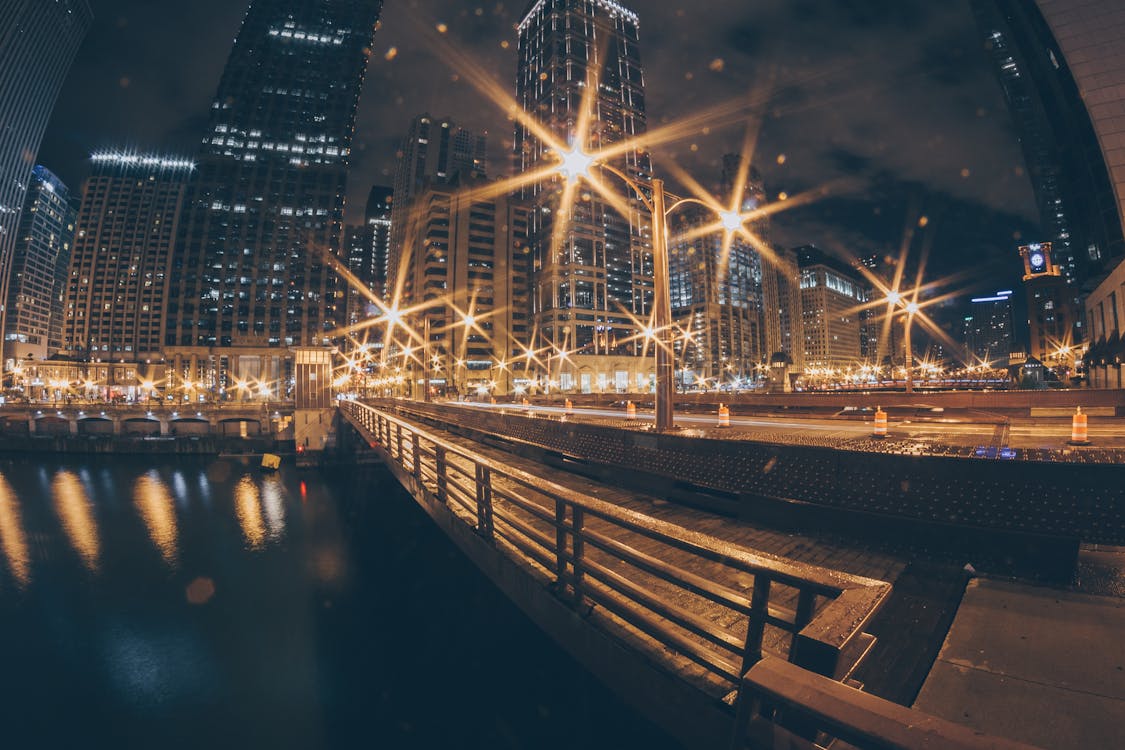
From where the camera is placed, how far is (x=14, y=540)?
2442 cm

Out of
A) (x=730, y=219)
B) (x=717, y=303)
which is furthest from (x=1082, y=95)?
(x=717, y=303)

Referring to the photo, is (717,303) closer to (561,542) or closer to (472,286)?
(472,286)

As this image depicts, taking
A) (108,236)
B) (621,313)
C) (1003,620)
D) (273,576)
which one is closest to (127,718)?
(273,576)

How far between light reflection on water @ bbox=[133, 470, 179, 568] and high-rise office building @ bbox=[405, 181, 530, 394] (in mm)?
73041

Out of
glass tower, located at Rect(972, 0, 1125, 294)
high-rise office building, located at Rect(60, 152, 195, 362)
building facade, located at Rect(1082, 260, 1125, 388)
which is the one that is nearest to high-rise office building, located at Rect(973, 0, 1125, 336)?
glass tower, located at Rect(972, 0, 1125, 294)

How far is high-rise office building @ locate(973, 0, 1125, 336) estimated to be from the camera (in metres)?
39.7

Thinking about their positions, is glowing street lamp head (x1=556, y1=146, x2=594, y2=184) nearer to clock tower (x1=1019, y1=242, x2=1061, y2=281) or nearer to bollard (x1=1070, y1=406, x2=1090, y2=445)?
bollard (x1=1070, y1=406, x2=1090, y2=445)

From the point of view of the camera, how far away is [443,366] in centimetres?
11800

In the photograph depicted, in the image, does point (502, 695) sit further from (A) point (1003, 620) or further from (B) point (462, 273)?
(B) point (462, 273)

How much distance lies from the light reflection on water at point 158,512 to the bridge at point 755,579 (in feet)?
74.2

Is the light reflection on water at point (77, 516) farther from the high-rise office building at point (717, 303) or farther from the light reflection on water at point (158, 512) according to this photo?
the high-rise office building at point (717, 303)

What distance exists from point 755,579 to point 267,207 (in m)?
159

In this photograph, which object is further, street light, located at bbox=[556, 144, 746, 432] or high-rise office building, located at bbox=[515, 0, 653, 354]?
high-rise office building, located at bbox=[515, 0, 653, 354]

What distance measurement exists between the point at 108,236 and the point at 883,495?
Answer: 219 meters
